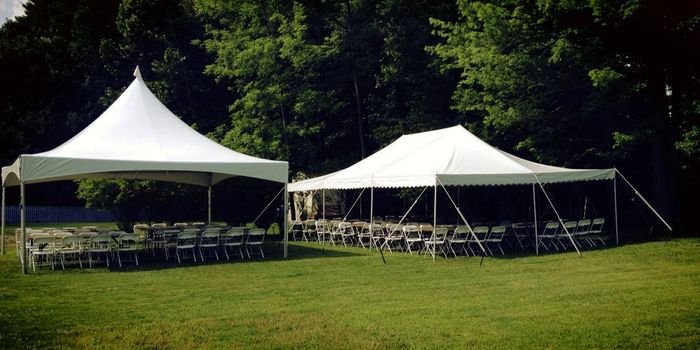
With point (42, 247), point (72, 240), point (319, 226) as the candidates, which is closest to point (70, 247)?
point (42, 247)

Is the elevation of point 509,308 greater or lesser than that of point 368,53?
lesser

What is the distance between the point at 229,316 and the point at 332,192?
22.9 meters

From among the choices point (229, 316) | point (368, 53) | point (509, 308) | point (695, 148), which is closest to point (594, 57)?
point (695, 148)

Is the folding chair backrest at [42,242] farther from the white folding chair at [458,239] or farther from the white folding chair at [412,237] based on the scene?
the white folding chair at [458,239]

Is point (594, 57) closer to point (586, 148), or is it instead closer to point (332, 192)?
point (586, 148)

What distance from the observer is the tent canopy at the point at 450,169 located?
13898 mm

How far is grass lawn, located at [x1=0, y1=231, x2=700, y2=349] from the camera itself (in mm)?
6320

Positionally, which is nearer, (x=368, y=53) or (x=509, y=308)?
(x=509, y=308)

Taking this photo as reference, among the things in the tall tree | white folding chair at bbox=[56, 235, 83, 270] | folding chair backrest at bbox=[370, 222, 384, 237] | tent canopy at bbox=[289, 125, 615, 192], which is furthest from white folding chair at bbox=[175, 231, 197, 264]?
the tall tree

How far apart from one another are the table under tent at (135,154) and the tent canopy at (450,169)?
2.57 meters

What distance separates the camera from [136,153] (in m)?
13.6

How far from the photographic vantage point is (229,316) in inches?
297

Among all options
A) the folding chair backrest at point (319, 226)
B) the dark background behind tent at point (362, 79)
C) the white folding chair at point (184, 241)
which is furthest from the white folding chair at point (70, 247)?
the dark background behind tent at point (362, 79)

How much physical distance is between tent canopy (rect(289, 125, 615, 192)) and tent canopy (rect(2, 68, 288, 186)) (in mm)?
2647
